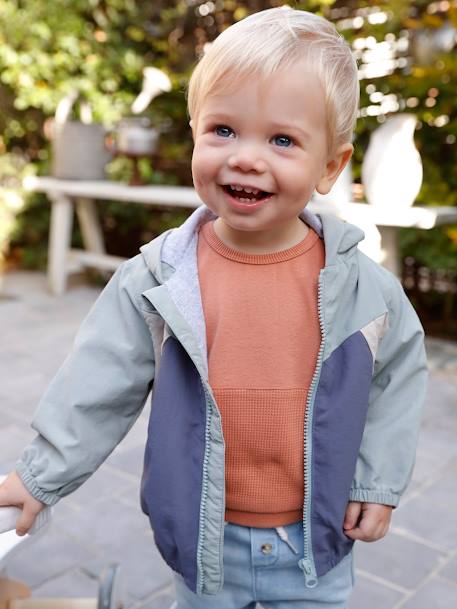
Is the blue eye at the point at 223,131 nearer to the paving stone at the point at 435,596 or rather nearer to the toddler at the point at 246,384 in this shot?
the toddler at the point at 246,384

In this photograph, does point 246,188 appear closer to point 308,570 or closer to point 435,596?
point 308,570

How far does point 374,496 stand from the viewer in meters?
1.31

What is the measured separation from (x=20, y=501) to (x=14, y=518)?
0.09ft

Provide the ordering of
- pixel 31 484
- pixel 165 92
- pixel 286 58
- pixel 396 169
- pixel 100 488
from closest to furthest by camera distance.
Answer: pixel 286 58
pixel 31 484
pixel 100 488
pixel 396 169
pixel 165 92

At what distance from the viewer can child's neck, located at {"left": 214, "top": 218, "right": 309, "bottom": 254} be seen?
128 centimetres

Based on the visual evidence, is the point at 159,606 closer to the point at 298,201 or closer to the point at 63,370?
the point at 63,370

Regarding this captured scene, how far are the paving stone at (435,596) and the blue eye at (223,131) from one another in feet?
4.79

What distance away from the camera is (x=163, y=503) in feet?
4.09

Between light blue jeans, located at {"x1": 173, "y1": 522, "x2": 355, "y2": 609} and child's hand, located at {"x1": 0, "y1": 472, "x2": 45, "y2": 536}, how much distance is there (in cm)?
31

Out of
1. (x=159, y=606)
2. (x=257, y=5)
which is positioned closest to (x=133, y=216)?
(x=257, y=5)

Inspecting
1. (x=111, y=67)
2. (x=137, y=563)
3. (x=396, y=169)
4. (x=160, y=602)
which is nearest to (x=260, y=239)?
(x=160, y=602)

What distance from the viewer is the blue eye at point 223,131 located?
3.82ft

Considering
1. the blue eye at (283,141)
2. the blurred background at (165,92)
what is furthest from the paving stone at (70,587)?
the blurred background at (165,92)

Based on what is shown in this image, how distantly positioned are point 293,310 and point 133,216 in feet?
16.9
